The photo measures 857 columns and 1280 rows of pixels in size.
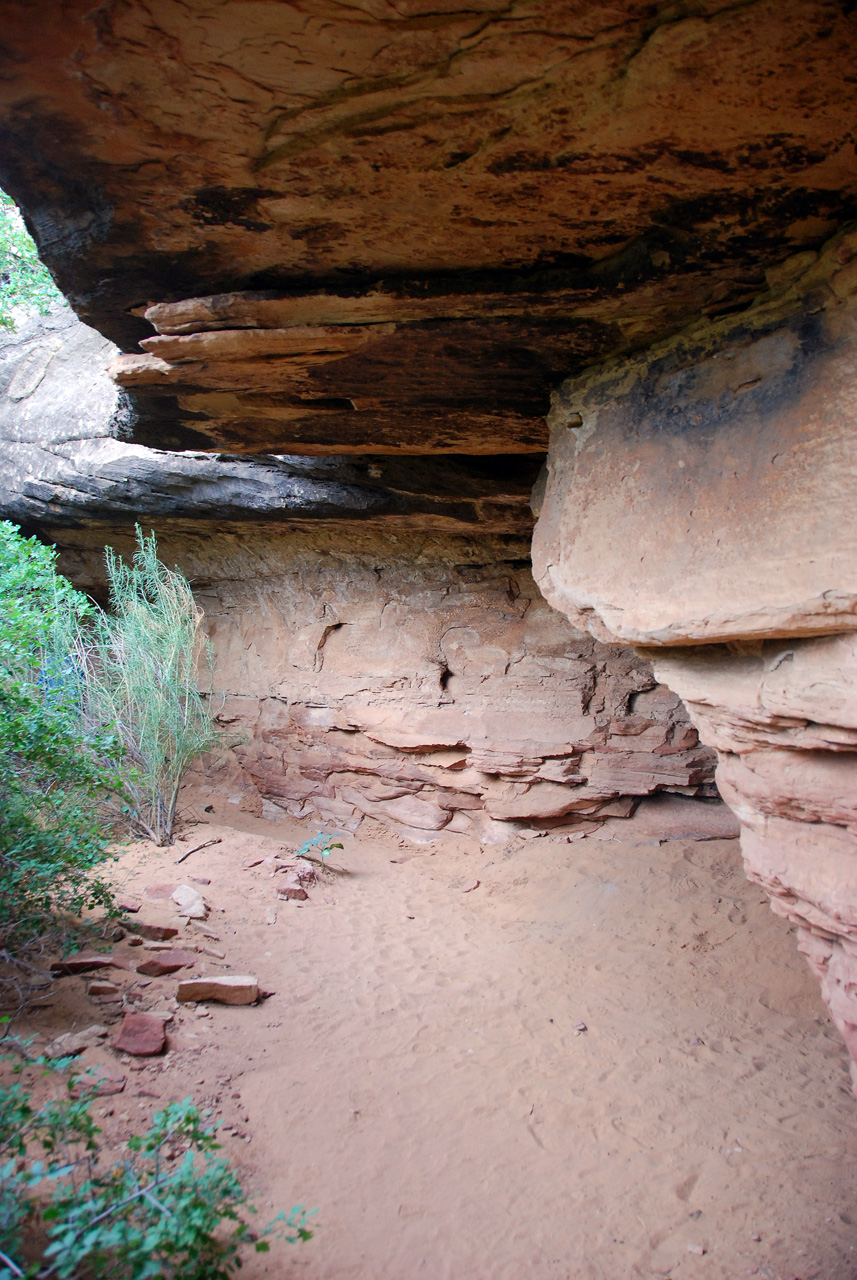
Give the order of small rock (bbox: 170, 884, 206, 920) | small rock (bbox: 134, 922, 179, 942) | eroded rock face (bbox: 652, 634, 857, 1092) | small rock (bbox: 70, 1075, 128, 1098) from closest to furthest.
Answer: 1. eroded rock face (bbox: 652, 634, 857, 1092)
2. small rock (bbox: 70, 1075, 128, 1098)
3. small rock (bbox: 134, 922, 179, 942)
4. small rock (bbox: 170, 884, 206, 920)

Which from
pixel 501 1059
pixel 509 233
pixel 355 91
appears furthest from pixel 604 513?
pixel 501 1059

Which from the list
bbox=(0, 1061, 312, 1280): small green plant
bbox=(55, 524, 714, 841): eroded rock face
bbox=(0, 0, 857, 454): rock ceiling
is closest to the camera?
bbox=(0, 0, 857, 454): rock ceiling

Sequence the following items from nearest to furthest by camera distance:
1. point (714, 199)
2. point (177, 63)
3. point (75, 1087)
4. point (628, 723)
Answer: point (177, 63) → point (714, 199) → point (75, 1087) → point (628, 723)

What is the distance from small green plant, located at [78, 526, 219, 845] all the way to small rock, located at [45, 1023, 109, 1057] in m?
2.73

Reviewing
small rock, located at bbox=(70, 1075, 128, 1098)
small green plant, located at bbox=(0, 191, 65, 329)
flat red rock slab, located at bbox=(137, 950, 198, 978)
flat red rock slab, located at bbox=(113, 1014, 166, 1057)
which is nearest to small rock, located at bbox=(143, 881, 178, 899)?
flat red rock slab, located at bbox=(137, 950, 198, 978)

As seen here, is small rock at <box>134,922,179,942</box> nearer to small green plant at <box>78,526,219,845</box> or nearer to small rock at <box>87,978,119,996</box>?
small rock at <box>87,978,119,996</box>

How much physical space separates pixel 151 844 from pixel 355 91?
5.38 meters

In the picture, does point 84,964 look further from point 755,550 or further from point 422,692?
point 422,692

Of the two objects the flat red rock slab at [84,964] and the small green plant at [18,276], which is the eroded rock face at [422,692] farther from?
the flat red rock slab at [84,964]

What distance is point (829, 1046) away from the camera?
345 cm

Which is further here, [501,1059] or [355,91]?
[501,1059]

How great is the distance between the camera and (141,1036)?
3033mm

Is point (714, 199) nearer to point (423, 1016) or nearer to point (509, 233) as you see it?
point (509, 233)

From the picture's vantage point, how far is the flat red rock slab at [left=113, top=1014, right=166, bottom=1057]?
2.98 m
